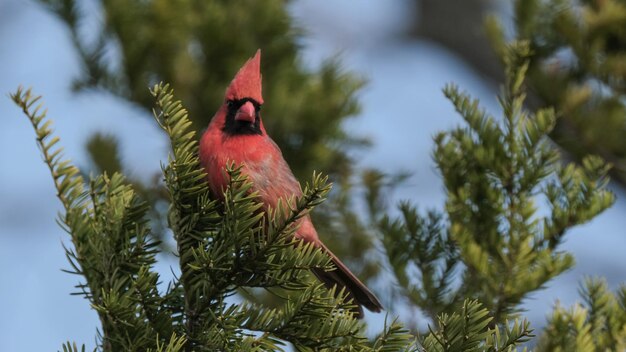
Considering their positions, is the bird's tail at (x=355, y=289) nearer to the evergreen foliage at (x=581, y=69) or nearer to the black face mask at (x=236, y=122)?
the black face mask at (x=236, y=122)

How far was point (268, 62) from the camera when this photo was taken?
11.5 feet

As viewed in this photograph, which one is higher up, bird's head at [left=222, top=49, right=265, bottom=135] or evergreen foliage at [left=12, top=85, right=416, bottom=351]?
bird's head at [left=222, top=49, right=265, bottom=135]

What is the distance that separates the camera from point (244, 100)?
8.43ft

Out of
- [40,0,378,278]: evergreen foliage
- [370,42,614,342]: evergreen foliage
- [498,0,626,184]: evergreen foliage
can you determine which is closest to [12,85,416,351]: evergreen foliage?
[370,42,614,342]: evergreen foliage

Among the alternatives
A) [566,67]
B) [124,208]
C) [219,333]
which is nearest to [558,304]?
[219,333]

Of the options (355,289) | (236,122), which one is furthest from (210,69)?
(355,289)

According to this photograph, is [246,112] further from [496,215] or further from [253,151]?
[496,215]

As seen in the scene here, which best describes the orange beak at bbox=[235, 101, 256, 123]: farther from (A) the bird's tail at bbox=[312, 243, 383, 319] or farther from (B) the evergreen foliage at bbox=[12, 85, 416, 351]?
(B) the evergreen foliage at bbox=[12, 85, 416, 351]

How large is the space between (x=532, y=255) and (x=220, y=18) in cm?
166

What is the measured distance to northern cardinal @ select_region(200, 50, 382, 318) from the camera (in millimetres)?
2492

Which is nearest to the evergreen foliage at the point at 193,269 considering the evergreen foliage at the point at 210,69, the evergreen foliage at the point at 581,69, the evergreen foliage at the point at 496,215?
the evergreen foliage at the point at 496,215

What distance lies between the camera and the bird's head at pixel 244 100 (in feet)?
8.33

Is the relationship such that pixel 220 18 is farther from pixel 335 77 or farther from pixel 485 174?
pixel 485 174

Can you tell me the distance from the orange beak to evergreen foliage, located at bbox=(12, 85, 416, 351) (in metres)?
0.75
